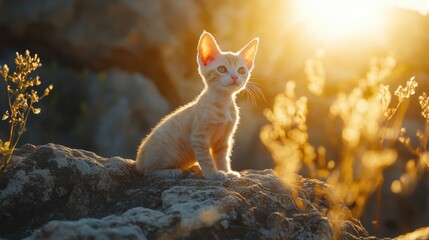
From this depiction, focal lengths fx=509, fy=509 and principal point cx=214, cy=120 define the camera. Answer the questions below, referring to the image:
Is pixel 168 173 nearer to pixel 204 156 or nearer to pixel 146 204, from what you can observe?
pixel 204 156

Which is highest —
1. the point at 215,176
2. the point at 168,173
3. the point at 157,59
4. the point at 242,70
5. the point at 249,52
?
the point at 157,59

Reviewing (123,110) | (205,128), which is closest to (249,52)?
(205,128)

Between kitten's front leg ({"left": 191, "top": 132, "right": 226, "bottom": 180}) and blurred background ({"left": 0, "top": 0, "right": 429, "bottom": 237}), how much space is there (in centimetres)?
618

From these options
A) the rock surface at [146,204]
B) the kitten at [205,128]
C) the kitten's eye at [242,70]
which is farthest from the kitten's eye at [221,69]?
the rock surface at [146,204]

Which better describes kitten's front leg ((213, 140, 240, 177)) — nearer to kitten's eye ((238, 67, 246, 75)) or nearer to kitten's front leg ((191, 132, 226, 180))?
kitten's front leg ((191, 132, 226, 180))

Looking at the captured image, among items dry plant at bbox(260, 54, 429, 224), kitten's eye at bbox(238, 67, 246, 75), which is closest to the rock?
kitten's eye at bbox(238, 67, 246, 75)

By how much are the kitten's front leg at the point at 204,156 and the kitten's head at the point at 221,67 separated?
1.57 ft

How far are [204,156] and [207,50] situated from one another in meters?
0.99

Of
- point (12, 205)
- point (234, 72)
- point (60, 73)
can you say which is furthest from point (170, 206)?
point (60, 73)

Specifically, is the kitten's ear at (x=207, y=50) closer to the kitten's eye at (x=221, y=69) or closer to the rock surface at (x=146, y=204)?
the kitten's eye at (x=221, y=69)

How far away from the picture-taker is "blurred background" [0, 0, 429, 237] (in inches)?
402

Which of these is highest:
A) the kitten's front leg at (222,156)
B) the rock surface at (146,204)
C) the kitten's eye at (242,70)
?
the kitten's eye at (242,70)

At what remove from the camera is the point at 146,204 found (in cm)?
307

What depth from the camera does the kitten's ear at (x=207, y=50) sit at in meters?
4.32
